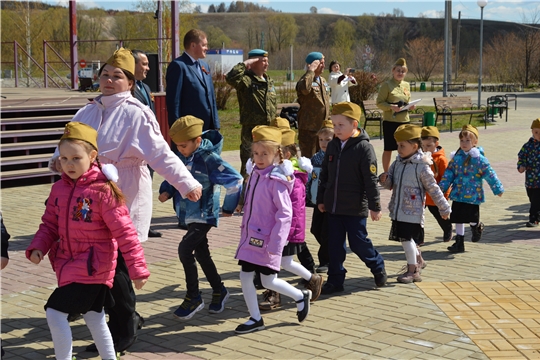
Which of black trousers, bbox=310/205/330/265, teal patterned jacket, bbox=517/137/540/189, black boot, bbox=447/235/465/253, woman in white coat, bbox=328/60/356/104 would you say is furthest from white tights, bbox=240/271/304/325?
woman in white coat, bbox=328/60/356/104

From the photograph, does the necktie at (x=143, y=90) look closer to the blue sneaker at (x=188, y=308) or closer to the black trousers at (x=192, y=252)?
the black trousers at (x=192, y=252)

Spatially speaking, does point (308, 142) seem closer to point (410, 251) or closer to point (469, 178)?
point (469, 178)

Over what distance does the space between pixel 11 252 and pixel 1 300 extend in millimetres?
1792

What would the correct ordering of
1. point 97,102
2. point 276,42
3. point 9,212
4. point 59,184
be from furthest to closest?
point 276,42, point 9,212, point 97,102, point 59,184

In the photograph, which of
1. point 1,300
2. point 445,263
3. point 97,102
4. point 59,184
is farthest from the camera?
point 445,263

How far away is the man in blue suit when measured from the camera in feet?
26.9

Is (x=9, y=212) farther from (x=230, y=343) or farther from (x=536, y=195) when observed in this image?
(x=536, y=195)

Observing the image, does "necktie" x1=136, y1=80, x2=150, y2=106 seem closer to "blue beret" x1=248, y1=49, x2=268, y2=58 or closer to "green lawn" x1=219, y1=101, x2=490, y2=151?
"blue beret" x1=248, y1=49, x2=268, y2=58

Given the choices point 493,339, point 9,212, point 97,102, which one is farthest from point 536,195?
point 9,212

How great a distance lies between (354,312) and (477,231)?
3.03m

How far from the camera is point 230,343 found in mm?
5152

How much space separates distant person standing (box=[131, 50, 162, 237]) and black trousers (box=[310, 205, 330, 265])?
2192 mm

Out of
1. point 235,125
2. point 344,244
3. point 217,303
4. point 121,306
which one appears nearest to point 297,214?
point 344,244

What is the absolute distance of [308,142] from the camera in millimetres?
10023
